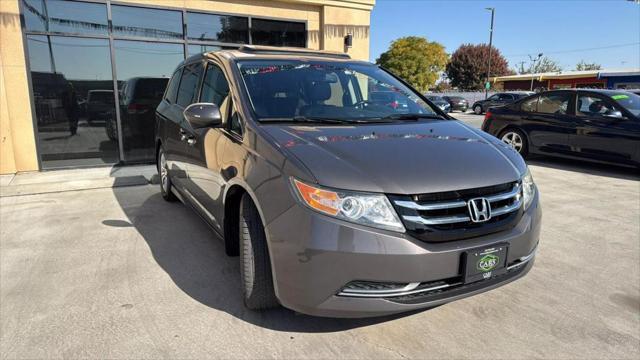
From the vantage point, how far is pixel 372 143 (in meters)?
2.60

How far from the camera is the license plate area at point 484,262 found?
224 cm

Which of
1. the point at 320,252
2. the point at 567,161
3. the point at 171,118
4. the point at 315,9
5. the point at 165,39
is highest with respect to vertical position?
the point at 315,9

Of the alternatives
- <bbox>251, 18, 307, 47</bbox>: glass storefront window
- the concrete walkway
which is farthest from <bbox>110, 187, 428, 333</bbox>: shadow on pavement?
<bbox>251, 18, 307, 47</bbox>: glass storefront window

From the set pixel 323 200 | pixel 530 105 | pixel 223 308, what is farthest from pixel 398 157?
pixel 530 105

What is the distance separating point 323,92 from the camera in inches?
134

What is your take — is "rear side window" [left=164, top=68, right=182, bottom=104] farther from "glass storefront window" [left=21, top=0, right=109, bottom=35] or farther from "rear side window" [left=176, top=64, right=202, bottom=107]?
"glass storefront window" [left=21, top=0, right=109, bottom=35]

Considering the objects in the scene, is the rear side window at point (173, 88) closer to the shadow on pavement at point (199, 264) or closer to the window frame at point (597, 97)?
the shadow on pavement at point (199, 264)

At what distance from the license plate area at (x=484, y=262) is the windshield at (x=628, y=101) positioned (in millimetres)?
6575

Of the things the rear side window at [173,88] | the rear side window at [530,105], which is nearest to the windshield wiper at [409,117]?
the rear side window at [173,88]

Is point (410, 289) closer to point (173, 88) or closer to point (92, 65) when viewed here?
point (173, 88)

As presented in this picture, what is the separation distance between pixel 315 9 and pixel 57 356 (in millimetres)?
8638

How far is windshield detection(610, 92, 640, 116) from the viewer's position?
7417 mm

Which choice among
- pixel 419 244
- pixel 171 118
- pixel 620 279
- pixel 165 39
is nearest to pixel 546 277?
pixel 620 279

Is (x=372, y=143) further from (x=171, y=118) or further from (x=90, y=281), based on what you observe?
(x=171, y=118)
